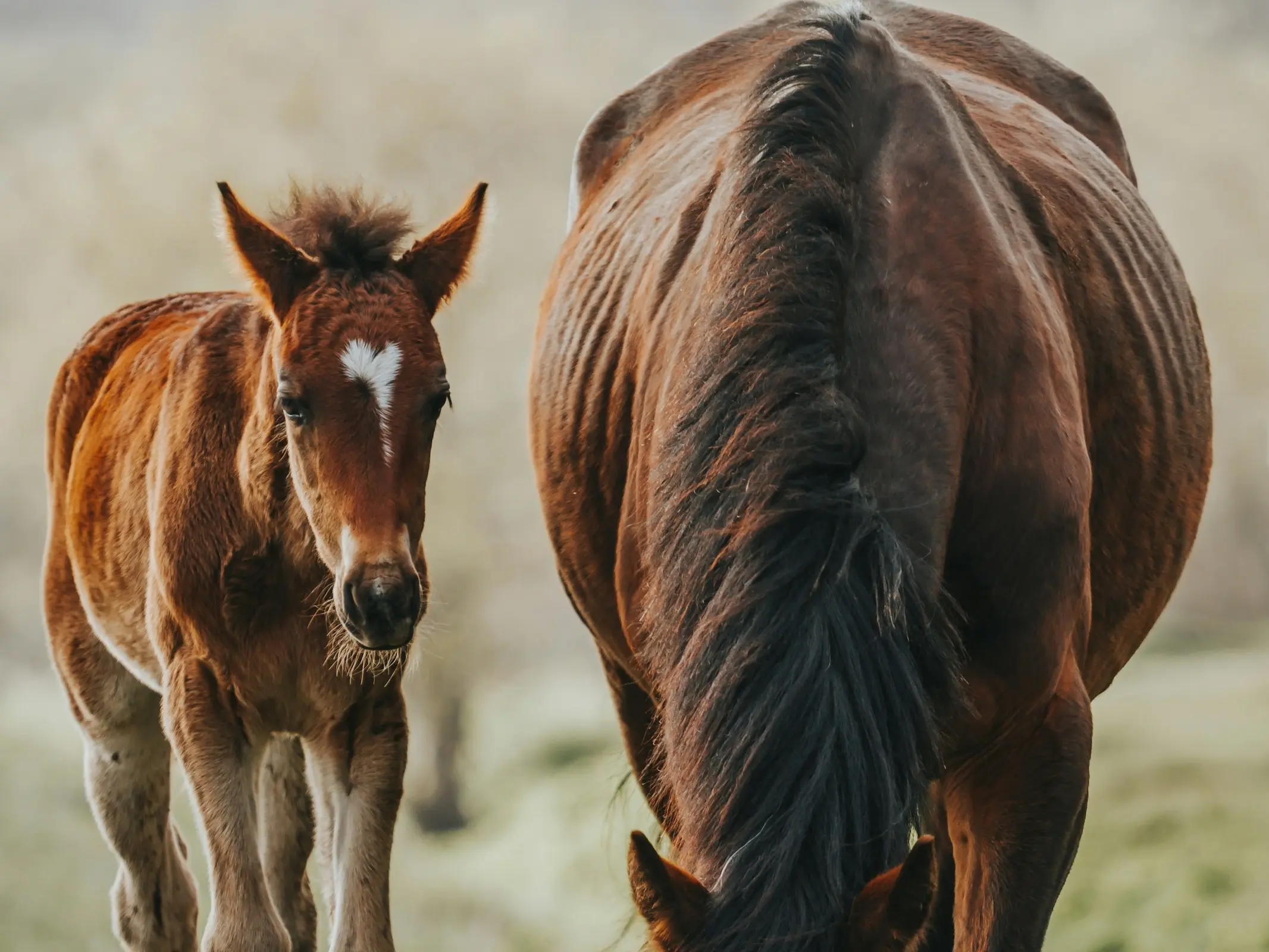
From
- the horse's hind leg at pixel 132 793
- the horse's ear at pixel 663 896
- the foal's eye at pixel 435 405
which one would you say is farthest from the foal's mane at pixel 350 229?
the horse's ear at pixel 663 896

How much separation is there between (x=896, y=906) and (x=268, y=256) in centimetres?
221

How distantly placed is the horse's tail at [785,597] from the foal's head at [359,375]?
0.76m

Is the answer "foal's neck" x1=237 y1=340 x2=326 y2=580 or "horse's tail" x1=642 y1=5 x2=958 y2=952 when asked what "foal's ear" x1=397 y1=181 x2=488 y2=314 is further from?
"horse's tail" x1=642 y1=5 x2=958 y2=952

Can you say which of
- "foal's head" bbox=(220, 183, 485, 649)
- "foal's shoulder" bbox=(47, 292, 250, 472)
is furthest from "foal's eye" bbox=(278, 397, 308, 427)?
"foal's shoulder" bbox=(47, 292, 250, 472)

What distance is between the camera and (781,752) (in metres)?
2.13

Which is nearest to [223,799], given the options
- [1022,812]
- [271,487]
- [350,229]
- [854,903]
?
[271,487]

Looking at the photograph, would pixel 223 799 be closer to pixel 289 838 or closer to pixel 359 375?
pixel 289 838

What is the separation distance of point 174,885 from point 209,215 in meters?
2.01

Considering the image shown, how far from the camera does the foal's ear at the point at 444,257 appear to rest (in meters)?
3.64

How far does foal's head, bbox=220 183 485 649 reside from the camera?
3.21m

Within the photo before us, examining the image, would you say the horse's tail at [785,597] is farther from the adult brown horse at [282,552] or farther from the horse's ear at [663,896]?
the adult brown horse at [282,552]

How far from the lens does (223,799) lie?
3.63 m

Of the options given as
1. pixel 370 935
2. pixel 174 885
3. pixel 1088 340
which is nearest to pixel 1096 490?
pixel 1088 340

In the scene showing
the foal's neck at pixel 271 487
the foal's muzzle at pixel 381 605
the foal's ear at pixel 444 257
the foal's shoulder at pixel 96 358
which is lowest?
the foal's muzzle at pixel 381 605
